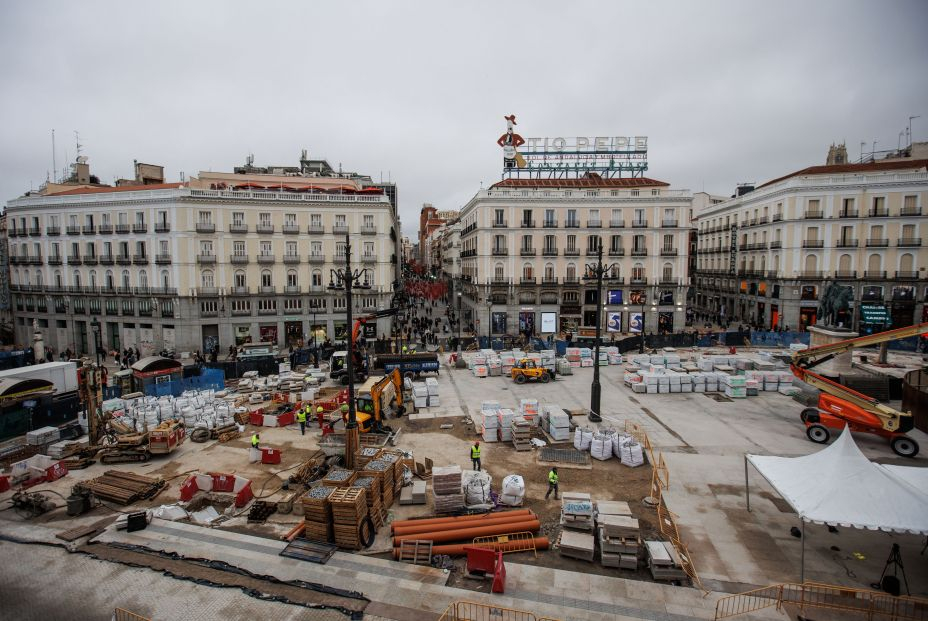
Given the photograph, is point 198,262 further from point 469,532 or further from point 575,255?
point 469,532

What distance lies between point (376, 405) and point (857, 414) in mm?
19415

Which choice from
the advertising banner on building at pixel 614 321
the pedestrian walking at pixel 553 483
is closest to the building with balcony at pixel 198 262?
the advertising banner on building at pixel 614 321

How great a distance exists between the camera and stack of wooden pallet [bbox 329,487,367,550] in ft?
39.1

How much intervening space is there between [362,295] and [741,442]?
106 feet

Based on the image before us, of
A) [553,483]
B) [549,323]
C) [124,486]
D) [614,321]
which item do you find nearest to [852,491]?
[553,483]

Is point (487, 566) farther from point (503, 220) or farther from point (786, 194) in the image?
point (786, 194)

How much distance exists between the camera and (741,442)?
19078mm

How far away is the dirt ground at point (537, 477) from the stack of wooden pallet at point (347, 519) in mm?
2620

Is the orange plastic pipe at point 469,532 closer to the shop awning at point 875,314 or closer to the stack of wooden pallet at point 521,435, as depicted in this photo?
the stack of wooden pallet at point 521,435

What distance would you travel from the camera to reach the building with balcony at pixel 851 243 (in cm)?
4362

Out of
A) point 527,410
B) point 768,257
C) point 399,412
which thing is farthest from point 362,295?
point 768,257

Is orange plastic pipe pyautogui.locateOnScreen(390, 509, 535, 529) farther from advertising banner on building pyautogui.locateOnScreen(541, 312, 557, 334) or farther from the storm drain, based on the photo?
advertising banner on building pyautogui.locateOnScreen(541, 312, 557, 334)

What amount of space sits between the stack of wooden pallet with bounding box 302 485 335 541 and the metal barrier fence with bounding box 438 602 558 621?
400 centimetres

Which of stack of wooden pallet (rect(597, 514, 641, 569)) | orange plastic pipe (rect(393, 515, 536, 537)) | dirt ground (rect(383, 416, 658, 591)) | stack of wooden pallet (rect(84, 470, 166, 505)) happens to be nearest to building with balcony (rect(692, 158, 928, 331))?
dirt ground (rect(383, 416, 658, 591))
